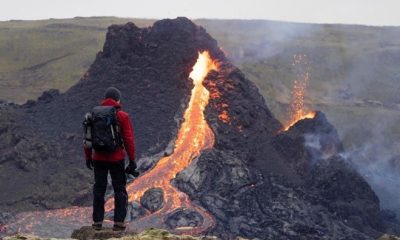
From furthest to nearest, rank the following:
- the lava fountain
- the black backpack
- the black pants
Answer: the lava fountain
the black pants
the black backpack

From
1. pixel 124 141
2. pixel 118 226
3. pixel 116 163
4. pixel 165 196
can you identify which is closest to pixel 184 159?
pixel 165 196

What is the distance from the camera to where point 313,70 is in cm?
8481

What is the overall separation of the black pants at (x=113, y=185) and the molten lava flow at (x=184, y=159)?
13125mm

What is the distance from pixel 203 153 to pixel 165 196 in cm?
336

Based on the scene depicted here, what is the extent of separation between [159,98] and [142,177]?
706cm

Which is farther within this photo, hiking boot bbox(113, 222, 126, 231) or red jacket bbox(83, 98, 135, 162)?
Result: hiking boot bbox(113, 222, 126, 231)

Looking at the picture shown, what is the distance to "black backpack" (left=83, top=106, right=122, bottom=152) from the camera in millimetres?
11422

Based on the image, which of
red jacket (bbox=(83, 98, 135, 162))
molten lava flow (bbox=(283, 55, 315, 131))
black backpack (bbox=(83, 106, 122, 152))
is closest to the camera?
black backpack (bbox=(83, 106, 122, 152))

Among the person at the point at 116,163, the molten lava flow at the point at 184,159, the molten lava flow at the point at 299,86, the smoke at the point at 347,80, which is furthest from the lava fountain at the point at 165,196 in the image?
the molten lava flow at the point at 299,86

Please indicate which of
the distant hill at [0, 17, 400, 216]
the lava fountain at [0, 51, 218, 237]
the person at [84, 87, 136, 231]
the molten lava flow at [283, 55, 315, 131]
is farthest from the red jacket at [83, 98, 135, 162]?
the molten lava flow at [283, 55, 315, 131]

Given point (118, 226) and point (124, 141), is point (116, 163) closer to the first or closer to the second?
point (124, 141)

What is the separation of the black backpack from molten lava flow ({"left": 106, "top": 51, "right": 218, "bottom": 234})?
46.3 feet

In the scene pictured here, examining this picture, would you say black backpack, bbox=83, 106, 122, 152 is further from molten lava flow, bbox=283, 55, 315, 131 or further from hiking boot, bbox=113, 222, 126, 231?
molten lava flow, bbox=283, 55, 315, 131

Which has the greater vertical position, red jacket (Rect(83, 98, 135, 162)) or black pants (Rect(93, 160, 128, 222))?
red jacket (Rect(83, 98, 135, 162))
